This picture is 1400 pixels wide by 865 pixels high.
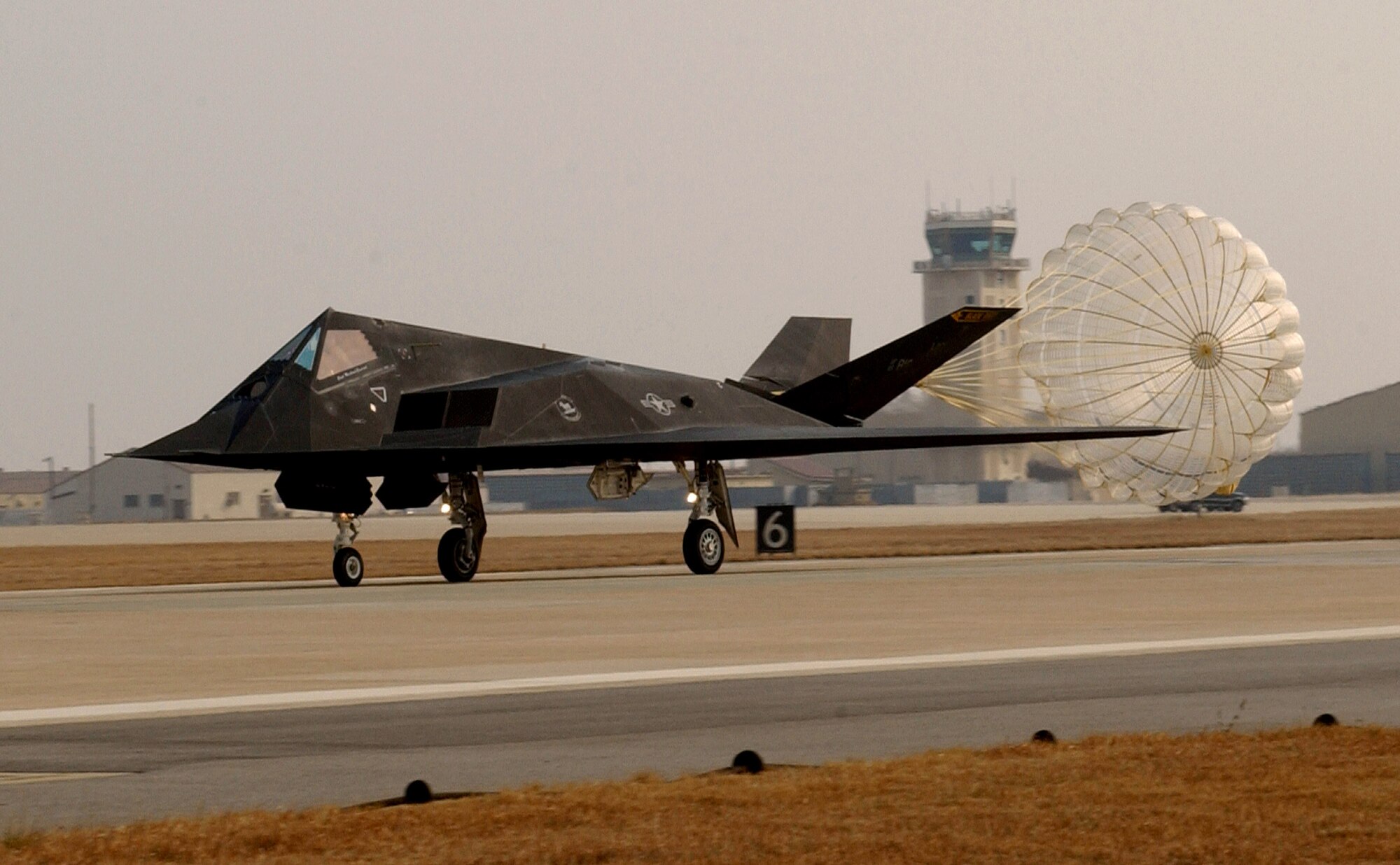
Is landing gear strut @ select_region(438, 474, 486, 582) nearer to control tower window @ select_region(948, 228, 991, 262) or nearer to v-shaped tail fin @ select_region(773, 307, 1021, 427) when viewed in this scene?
v-shaped tail fin @ select_region(773, 307, 1021, 427)

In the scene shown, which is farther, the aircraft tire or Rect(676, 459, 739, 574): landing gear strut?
Rect(676, 459, 739, 574): landing gear strut

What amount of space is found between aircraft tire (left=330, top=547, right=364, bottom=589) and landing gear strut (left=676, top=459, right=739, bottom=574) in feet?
16.9

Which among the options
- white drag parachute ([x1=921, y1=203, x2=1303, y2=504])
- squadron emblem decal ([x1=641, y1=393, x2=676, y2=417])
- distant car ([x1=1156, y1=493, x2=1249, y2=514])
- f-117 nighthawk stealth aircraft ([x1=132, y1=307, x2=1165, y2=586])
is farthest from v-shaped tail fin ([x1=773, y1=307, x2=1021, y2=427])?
distant car ([x1=1156, y1=493, x2=1249, y2=514])

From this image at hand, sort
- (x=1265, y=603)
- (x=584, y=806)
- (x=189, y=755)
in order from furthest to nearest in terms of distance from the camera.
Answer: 1. (x=1265, y=603)
2. (x=189, y=755)
3. (x=584, y=806)

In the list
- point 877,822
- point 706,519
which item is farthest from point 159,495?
point 877,822

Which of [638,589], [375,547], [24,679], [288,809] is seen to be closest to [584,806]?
[288,809]

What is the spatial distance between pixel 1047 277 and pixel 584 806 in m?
36.8

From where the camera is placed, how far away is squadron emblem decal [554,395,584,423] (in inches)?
1179

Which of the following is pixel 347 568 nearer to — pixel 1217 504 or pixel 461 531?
pixel 461 531

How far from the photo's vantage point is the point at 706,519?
104ft

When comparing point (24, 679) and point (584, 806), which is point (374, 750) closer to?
point (584, 806)

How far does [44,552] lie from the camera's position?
5119 centimetres

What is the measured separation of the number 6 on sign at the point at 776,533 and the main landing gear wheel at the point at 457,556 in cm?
671

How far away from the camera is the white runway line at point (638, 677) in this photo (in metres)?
12.5
